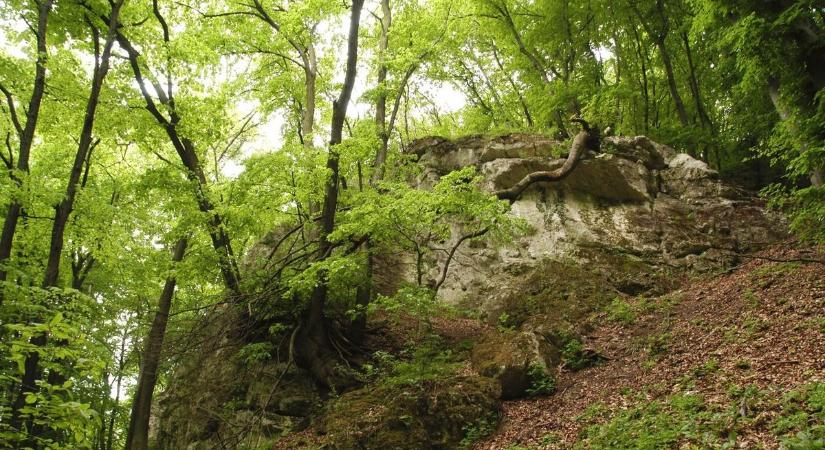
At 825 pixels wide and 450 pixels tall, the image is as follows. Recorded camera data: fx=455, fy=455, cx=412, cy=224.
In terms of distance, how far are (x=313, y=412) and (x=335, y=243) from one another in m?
3.55

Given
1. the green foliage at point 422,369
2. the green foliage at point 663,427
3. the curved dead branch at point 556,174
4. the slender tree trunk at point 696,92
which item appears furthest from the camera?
the slender tree trunk at point 696,92

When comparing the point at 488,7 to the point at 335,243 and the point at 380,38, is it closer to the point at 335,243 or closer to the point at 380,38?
the point at 380,38

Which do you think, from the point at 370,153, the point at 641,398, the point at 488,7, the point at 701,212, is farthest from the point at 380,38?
the point at 641,398

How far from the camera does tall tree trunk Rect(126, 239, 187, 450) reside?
31.2ft

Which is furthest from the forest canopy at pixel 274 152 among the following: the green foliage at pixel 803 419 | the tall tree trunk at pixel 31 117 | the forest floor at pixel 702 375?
the green foliage at pixel 803 419

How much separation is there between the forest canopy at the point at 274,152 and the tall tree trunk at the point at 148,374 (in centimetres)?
7

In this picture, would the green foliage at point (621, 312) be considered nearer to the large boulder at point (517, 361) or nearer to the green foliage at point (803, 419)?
the large boulder at point (517, 361)

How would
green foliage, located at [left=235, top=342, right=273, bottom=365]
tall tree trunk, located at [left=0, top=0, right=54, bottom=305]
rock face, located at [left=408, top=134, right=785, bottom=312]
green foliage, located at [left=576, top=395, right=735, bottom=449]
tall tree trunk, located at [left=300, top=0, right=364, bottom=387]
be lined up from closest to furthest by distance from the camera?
1. green foliage, located at [left=576, top=395, right=735, bottom=449]
2. tall tree trunk, located at [left=0, top=0, right=54, bottom=305]
3. green foliage, located at [left=235, top=342, right=273, bottom=365]
4. tall tree trunk, located at [left=300, top=0, right=364, bottom=387]
5. rock face, located at [left=408, top=134, right=785, bottom=312]

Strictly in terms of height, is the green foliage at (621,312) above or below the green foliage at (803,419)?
above

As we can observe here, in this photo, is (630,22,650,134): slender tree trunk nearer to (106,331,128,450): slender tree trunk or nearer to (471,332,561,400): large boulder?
(471,332,561,400): large boulder

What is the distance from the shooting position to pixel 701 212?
1313cm

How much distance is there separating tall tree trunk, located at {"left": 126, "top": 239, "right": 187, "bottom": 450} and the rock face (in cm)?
723

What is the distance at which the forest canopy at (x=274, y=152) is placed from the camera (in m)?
7.29

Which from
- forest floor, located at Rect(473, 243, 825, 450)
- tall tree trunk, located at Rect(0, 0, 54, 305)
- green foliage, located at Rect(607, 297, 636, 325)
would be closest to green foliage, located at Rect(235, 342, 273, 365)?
tall tree trunk, located at Rect(0, 0, 54, 305)
